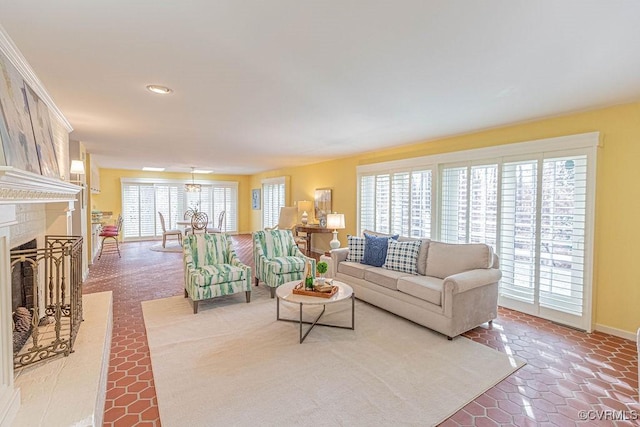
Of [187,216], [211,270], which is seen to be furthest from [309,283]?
[187,216]

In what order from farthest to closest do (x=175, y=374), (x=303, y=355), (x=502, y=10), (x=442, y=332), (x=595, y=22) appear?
(x=442, y=332)
(x=303, y=355)
(x=175, y=374)
(x=595, y=22)
(x=502, y=10)

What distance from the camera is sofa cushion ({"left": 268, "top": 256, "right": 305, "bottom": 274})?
437 cm

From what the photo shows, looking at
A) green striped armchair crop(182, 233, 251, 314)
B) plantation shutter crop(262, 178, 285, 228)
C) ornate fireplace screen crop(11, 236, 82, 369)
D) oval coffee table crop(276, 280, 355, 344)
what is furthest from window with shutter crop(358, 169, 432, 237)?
ornate fireplace screen crop(11, 236, 82, 369)

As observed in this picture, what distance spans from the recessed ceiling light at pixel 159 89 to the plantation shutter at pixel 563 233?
4106 millimetres

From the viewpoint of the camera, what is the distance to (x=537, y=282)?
375cm

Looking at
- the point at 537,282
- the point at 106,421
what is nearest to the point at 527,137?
the point at 537,282

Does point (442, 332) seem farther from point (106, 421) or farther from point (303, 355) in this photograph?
point (106, 421)

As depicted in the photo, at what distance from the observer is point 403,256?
400 cm

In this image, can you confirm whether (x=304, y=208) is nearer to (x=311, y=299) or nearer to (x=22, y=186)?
(x=311, y=299)

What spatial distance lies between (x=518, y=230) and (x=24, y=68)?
509 cm

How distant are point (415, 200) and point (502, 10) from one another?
3828 mm

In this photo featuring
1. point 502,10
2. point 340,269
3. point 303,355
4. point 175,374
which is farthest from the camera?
point 340,269

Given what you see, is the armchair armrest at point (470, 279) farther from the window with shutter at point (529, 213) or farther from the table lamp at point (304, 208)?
the table lamp at point (304, 208)

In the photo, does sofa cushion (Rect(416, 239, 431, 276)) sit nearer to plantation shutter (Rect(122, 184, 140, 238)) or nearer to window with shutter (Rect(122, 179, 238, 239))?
window with shutter (Rect(122, 179, 238, 239))
